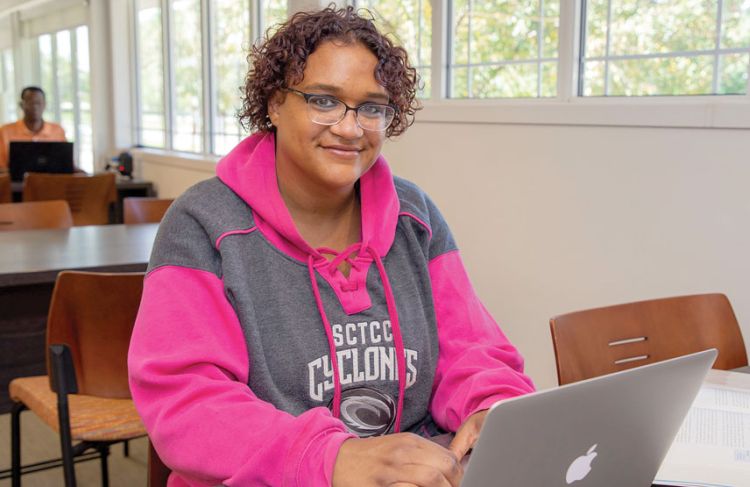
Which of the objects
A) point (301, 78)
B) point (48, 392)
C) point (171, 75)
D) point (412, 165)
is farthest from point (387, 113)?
point (171, 75)

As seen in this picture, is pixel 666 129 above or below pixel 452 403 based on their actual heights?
above

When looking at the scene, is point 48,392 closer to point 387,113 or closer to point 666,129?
point 387,113

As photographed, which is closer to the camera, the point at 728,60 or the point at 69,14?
the point at 728,60

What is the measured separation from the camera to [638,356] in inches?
69.7

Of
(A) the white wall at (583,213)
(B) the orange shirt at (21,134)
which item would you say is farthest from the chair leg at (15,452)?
(B) the orange shirt at (21,134)

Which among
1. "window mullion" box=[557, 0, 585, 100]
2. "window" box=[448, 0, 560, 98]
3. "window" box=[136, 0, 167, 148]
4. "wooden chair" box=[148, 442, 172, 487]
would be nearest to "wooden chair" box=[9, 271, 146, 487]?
"wooden chair" box=[148, 442, 172, 487]

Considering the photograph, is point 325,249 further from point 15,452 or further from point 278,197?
point 15,452

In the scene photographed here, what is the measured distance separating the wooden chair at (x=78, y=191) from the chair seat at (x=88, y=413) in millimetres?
2599

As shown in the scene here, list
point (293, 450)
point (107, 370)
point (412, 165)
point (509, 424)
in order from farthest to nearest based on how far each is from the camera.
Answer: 1. point (412, 165)
2. point (107, 370)
3. point (293, 450)
4. point (509, 424)

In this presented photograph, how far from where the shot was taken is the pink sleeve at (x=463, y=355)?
137 cm

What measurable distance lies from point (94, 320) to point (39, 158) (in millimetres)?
3984

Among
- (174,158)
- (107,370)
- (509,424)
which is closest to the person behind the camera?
(509,424)

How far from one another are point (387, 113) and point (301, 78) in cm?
16

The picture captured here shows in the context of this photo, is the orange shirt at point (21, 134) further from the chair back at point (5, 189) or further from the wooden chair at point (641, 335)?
the wooden chair at point (641, 335)
